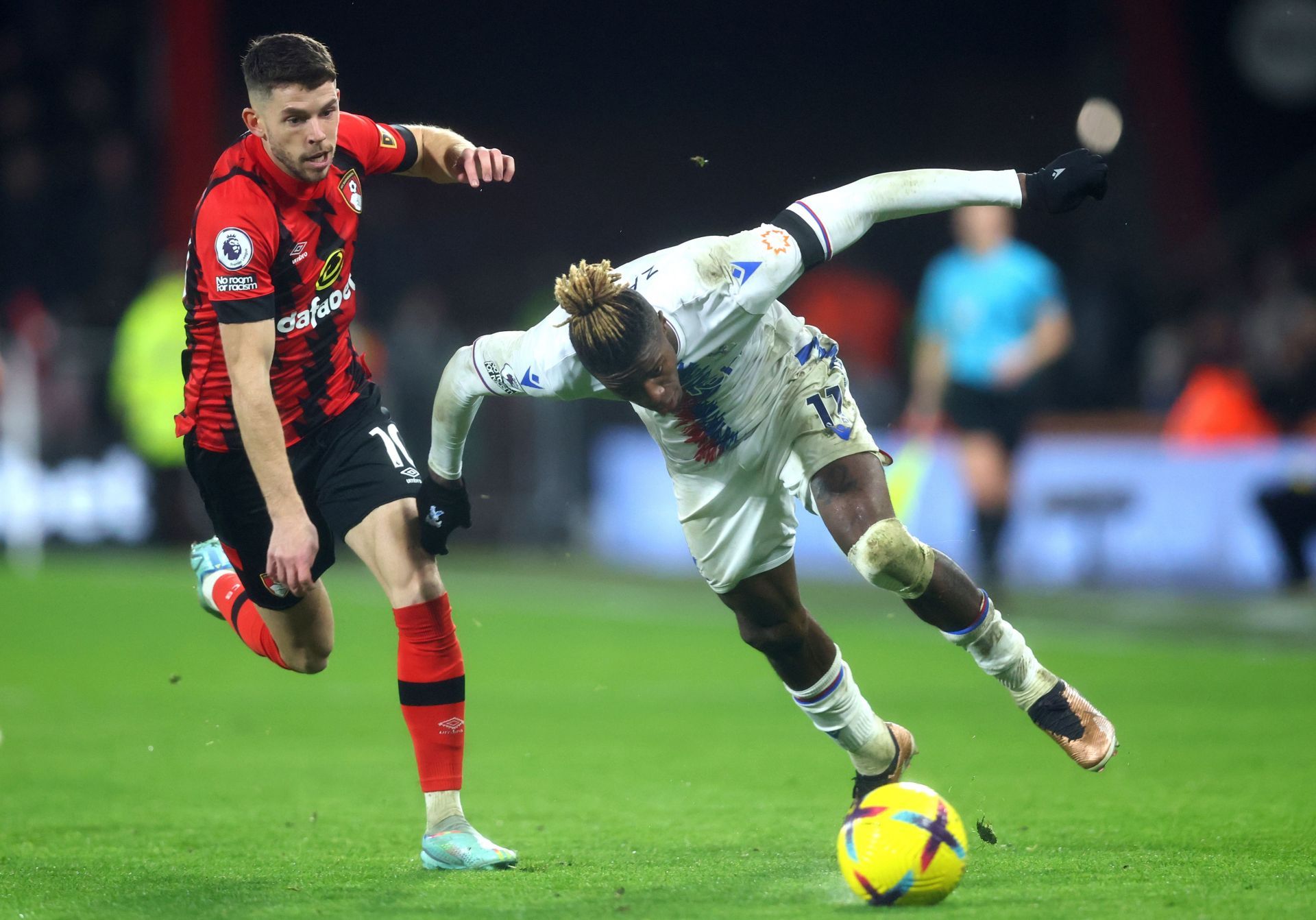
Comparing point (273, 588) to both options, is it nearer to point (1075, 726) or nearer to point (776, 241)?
point (776, 241)

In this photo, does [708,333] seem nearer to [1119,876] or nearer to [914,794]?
[914,794]

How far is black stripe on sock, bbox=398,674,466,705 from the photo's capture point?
506 cm

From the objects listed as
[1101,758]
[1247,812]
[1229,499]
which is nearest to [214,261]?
[1101,758]

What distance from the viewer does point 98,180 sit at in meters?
17.2

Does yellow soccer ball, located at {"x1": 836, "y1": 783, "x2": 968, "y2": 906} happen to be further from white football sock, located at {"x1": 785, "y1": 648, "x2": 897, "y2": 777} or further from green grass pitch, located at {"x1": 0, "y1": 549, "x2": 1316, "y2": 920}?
white football sock, located at {"x1": 785, "y1": 648, "x2": 897, "y2": 777}

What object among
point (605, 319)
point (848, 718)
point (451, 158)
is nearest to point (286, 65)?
point (451, 158)

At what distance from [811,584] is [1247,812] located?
24.8 feet

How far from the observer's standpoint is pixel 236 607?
19.9 ft

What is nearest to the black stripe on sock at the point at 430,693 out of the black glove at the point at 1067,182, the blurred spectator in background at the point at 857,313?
the black glove at the point at 1067,182

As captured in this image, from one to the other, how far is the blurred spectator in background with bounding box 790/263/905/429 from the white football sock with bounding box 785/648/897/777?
1118 centimetres

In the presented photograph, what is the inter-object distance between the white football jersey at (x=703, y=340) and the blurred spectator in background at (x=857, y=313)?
451 inches

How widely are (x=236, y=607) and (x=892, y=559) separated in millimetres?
2450

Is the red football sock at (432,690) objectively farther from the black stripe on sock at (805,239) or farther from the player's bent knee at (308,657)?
the black stripe on sock at (805,239)

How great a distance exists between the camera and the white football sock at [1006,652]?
5031 mm
